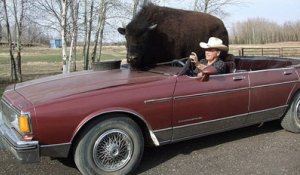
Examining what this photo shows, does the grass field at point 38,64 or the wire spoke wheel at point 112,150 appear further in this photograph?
the grass field at point 38,64

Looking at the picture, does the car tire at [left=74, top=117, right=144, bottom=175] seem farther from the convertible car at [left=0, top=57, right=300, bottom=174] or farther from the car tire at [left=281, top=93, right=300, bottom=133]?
the car tire at [left=281, top=93, right=300, bottom=133]

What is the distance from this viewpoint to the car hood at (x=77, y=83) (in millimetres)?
4457

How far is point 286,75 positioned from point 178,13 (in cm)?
317

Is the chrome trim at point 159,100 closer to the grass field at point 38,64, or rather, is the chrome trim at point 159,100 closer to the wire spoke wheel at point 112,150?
the wire spoke wheel at point 112,150

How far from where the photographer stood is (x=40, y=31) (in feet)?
54.5

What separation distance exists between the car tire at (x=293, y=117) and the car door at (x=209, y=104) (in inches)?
41.0

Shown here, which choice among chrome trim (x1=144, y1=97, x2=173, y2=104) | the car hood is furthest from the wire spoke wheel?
the car hood

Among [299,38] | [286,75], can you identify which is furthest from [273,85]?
[299,38]

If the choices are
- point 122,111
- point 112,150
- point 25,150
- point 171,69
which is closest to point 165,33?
point 171,69

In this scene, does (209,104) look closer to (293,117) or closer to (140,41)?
(293,117)

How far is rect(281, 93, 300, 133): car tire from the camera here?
627 centimetres

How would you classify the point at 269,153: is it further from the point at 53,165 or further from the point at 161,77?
the point at 53,165

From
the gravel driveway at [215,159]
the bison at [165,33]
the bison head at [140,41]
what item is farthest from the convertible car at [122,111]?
the bison at [165,33]

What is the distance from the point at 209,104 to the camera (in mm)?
5133
